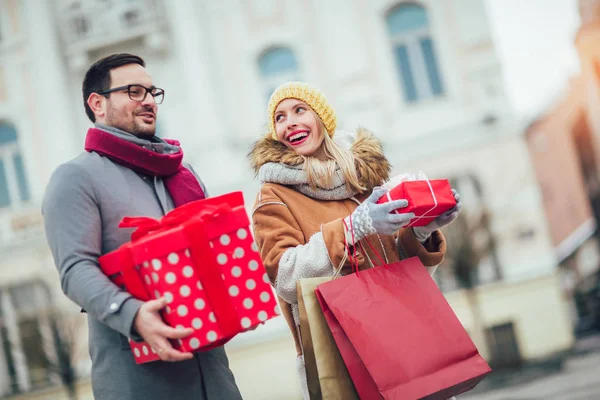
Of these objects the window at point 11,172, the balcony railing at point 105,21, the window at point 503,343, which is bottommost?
the window at point 503,343

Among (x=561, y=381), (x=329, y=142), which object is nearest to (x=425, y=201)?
(x=329, y=142)

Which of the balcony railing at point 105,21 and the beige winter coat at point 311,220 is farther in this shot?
the balcony railing at point 105,21

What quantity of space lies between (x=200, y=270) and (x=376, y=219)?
58cm

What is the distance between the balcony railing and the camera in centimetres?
1246

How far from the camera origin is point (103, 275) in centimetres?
169

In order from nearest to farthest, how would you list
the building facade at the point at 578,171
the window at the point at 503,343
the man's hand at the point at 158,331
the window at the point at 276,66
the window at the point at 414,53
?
1. the man's hand at the point at 158,331
2. the window at the point at 503,343
3. the window at the point at 414,53
4. the window at the point at 276,66
5. the building facade at the point at 578,171

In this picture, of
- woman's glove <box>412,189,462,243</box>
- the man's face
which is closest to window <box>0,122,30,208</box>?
the man's face

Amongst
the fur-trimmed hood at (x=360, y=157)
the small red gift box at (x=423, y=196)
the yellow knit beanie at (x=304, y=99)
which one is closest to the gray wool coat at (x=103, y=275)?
the fur-trimmed hood at (x=360, y=157)

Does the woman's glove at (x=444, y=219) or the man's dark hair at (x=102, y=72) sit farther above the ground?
the man's dark hair at (x=102, y=72)

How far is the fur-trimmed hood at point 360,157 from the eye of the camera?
2.31 meters

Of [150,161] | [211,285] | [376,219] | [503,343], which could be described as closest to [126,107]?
[150,161]

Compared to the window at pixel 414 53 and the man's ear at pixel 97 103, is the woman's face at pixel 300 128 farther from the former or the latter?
the window at pixel 414 53

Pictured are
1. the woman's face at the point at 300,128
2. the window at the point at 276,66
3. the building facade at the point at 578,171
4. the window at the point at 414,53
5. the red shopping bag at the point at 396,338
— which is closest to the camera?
the red shopping bag at the point at 396,338

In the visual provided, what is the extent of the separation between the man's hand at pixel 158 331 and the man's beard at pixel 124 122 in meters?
0.59
